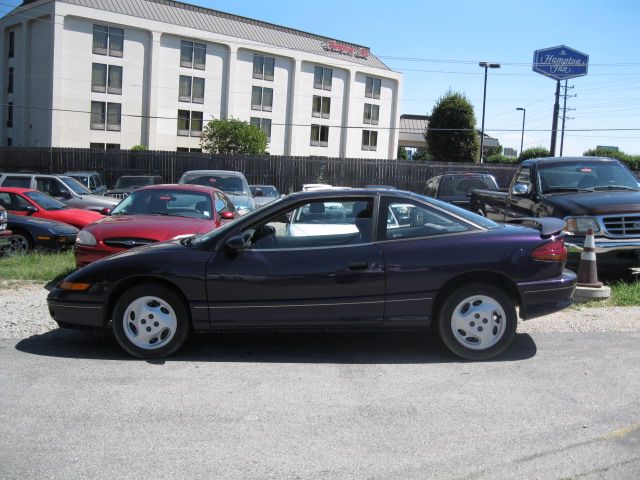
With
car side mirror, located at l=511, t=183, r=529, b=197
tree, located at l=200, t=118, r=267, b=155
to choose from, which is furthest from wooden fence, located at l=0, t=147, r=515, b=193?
car side mirror, located at l=511, t=183, r=529, b=197

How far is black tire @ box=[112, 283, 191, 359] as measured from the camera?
578cm

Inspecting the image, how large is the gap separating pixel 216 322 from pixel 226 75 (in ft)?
170

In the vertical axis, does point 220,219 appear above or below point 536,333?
above

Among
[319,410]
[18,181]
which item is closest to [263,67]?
[18,181]

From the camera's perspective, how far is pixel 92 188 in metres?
25.0

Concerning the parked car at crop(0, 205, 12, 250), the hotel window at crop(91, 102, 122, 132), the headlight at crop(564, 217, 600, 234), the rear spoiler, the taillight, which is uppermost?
the hotel window at crop(91, 102, 122, 132)

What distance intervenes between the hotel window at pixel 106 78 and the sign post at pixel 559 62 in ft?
99.2

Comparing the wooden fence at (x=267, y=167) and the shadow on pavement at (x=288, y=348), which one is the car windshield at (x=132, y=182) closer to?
the wooden fence at (x=267, y=167)

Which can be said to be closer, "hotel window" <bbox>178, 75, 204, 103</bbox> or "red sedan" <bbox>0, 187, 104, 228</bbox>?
"red sedan" <bbox>0, 187, 104, 228</bbox>

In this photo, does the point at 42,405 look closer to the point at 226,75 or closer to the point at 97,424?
the point at 97,424

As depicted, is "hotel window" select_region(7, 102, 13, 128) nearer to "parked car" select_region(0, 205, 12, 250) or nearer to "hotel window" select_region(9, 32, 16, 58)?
"hotel window" select_region(9, 32, 16, 58)

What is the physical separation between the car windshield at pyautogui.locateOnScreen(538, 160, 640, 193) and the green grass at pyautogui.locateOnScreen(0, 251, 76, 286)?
24.7 ft

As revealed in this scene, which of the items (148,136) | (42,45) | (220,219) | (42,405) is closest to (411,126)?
(148,136)

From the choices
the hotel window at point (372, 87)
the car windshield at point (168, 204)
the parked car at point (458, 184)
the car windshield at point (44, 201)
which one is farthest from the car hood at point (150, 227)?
the hotel window at point (372, 87)
